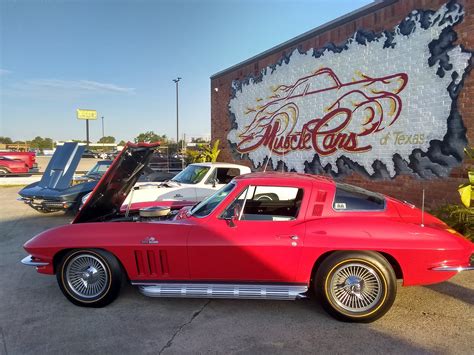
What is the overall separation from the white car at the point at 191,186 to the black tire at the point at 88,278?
313 centimetres

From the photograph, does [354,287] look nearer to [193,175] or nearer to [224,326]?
[224,326]

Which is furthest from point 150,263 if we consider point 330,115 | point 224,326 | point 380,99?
point 330,115

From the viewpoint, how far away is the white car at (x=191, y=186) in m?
7.27

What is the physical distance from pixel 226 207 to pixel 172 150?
23286 millimetres

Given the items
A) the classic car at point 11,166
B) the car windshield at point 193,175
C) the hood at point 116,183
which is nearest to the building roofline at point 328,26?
the car windshield at point 193,175

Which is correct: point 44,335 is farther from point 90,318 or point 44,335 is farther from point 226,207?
point 226,207

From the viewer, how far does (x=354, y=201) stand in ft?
12.9

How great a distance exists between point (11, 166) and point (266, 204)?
22.7 metres

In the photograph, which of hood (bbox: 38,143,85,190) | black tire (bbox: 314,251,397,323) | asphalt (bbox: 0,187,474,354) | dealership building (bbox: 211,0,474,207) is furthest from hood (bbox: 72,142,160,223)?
hood (bbox: 38,143,85,190)

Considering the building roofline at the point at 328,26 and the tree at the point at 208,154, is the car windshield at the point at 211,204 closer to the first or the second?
the building roofline at the point at 328,26

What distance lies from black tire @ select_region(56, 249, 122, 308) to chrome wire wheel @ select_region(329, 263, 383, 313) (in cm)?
217

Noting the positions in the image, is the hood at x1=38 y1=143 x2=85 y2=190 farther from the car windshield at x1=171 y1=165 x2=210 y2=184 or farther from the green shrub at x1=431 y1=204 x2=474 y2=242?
the green shrub at x1=431 y1=204 x2=474 y2=242

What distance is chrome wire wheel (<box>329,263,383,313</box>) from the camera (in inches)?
142

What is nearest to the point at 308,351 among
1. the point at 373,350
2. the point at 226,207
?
the point at 373,350
